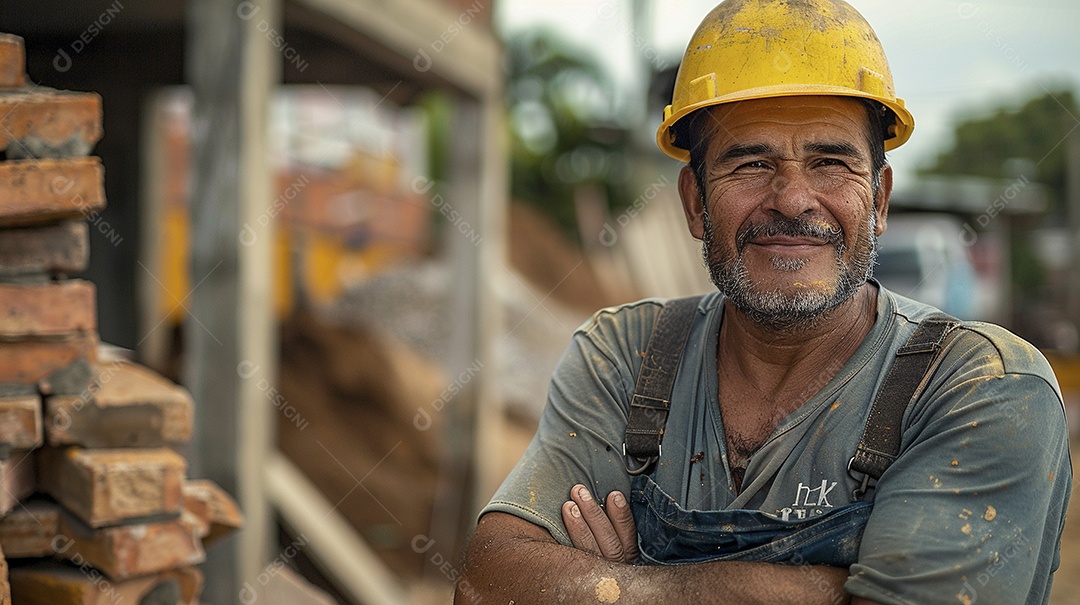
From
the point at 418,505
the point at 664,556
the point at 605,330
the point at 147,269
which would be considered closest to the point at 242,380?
the point at 605,330

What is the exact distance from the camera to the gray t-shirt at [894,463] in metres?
1.82

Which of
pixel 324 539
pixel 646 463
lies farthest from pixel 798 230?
pixel 324 539

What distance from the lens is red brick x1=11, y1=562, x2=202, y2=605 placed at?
8.46ft

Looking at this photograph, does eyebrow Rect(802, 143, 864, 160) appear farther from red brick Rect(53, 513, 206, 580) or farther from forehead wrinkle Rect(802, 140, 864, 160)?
red brick Rect(53, 513, 206, 580)

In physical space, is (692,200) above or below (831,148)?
below

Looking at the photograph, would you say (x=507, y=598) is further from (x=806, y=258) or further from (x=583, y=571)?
(x=806, y=258)

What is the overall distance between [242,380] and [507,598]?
2.12m

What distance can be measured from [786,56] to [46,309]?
6.46 ft

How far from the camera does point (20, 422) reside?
2.55 meters

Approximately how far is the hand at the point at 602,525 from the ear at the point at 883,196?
2.97 feet

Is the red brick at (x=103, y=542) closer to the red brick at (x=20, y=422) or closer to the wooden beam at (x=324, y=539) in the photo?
the red brick at (x=20, y=422)

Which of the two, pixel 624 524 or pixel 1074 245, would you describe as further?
Answer: pixel 1074 245

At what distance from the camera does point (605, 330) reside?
2480mm

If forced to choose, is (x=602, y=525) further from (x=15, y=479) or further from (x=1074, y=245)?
(x=1074, y=245)
